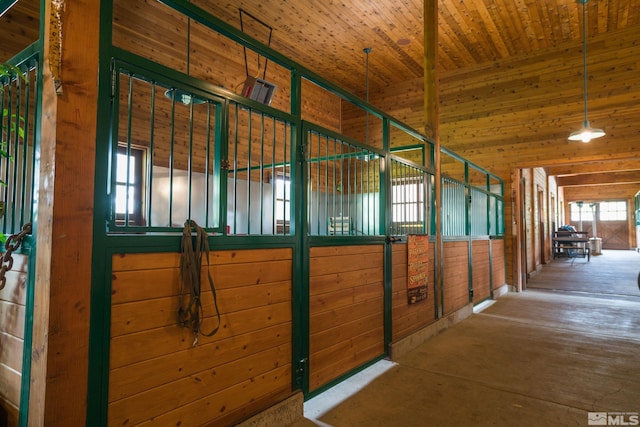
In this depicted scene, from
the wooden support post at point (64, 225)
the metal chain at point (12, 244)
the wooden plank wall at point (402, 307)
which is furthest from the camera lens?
the wooden plank wall at point (402, 307)

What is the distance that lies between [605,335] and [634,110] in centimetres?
400

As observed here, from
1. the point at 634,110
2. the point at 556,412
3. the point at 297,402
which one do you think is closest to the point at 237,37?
the point at 297,402

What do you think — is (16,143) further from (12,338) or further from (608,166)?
(608,166)

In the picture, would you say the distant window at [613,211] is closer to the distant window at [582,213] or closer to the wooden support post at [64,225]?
the distant window at [582,213]

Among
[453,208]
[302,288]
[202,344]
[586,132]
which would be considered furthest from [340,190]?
[586,132]

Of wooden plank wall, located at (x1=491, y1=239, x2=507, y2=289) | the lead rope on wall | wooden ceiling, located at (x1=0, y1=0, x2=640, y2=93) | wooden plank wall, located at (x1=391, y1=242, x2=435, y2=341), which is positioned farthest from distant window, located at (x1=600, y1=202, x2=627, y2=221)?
the lead rope on wall

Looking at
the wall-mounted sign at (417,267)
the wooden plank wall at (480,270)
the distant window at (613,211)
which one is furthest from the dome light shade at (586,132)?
the distant window at (613,211)

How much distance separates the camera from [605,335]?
12.9 ft

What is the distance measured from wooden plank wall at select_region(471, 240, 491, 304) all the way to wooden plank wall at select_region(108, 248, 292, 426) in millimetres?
4037

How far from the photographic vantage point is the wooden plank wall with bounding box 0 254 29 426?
1352 millimetres

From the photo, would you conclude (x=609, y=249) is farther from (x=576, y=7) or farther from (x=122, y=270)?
(x=122, y=270)

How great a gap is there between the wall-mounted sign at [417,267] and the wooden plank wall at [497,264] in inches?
122

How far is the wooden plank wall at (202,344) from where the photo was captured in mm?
1403

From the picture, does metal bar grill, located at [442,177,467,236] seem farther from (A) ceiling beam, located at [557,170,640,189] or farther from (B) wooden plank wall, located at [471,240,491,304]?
(A) ceiling beam, located at [557,170,640,189]
